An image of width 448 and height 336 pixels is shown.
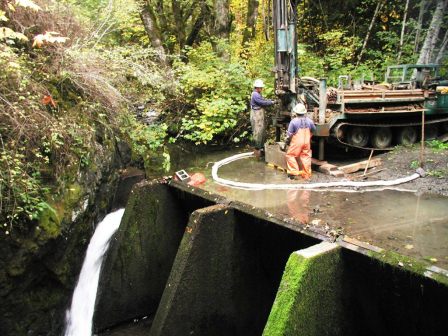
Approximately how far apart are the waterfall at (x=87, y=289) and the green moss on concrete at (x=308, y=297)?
3.61m

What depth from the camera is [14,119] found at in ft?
17.7

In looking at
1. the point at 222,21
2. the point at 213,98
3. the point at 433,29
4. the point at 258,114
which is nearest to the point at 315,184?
the point at 258,114

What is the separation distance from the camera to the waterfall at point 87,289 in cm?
662

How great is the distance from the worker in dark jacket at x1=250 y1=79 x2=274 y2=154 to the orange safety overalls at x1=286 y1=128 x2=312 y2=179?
1.54 meters

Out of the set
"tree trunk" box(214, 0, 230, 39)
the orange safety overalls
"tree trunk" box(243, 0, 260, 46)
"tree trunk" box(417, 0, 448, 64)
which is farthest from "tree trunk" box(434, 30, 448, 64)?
the orange safety overalls

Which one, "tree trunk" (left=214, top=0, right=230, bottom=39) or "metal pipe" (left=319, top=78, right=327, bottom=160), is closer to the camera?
"metal pipe" (left=319, top=78, right=327, bottom=160)

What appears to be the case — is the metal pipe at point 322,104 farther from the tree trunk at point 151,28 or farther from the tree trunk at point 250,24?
the tree trunk at point 250,24

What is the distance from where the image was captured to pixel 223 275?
21.3 feet

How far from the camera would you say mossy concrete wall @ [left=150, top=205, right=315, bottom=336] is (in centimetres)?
604

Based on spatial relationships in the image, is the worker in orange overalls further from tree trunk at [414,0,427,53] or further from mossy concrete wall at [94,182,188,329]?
tree trunk at [414,0,427,53]

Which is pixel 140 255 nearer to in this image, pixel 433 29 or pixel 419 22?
pixel 433 29

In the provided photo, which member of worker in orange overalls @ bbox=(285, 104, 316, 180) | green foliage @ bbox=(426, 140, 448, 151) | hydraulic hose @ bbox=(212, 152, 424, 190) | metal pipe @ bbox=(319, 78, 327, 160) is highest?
metal pipe @ bbox=(319, 78, 327, 160)

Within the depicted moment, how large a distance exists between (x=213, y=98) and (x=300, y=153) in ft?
12.8

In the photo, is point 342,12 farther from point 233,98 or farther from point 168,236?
point 168,236
